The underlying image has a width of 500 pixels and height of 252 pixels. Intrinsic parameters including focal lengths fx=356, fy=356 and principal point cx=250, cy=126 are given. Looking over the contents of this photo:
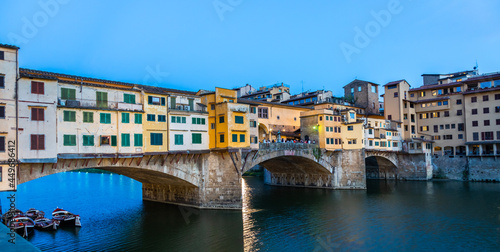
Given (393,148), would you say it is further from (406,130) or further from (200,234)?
(200,234)

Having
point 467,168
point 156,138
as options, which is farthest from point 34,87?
point 467,168

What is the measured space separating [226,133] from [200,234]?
41.4 feet

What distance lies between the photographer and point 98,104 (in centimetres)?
3241

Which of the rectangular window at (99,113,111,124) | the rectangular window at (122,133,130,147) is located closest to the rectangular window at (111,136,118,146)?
the rectangular window at (122,133,130,147)

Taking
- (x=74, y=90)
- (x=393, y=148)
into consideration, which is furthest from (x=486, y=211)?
(x=74, y=90)

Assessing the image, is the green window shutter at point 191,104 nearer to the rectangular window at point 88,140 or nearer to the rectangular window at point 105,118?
the rectangular window at point 105,118

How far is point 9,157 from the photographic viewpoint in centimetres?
2698

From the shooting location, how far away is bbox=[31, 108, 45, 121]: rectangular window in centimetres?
2805

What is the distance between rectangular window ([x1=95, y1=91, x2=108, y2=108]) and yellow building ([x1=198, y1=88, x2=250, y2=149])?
12.5 meters

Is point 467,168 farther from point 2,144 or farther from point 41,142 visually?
point 2,144

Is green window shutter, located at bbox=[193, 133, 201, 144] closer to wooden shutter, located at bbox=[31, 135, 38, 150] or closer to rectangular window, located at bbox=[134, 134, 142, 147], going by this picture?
rectangular window, located at bbox=[134, 134, 142, 147]

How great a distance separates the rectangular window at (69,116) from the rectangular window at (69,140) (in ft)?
4.52

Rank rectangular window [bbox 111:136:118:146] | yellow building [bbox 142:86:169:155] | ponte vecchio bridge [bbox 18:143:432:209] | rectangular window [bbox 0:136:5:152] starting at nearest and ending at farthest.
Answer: rectangular window [bbox 0:136:5:152] → rectangular window [bbox 111:136:118:146] → ponte vecchio bridge [bbox 18:143:432:209] → yellow building [bbox 142:86:169:155]

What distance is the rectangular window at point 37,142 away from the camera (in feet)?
91.7
